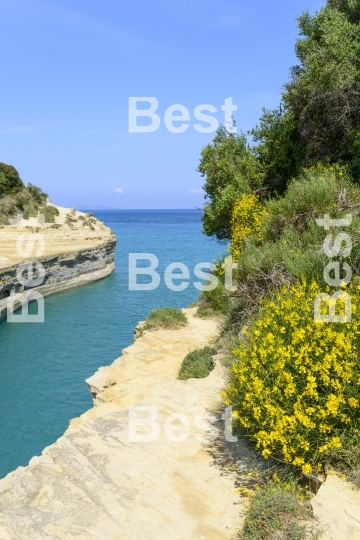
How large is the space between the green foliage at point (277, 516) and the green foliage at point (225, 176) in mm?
14690

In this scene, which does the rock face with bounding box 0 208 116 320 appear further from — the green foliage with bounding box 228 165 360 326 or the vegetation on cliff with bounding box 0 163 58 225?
the green foliage with bounding box 228 165 360 326

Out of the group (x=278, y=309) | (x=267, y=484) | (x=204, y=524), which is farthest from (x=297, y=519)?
(x=278, y=309)

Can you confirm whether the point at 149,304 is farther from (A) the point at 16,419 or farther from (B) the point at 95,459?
(B) the point at 95,459

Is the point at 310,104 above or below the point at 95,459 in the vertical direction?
above

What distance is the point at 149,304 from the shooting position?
3266 centimetres

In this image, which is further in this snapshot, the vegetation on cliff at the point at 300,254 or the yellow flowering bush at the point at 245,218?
the yellow flowering bush at the point at 245,218

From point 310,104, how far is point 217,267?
6.81 metres

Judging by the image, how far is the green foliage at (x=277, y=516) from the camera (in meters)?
5.60

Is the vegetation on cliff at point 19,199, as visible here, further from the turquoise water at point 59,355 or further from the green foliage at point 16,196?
the turquoise water at point 59,355

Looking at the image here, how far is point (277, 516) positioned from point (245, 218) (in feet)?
41.9

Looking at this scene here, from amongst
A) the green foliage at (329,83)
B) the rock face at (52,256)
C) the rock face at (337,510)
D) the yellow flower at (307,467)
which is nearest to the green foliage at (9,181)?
the rock face at (52,256)

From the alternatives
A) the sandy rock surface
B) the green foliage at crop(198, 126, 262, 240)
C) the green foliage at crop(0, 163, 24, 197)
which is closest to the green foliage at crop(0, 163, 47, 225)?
the green foliage at crop(0, 163, 24, 197)

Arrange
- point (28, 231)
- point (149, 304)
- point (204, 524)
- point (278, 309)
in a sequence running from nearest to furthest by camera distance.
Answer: point (204, 524) → point (278, 309) → point (149, 304) → point (28, 231)

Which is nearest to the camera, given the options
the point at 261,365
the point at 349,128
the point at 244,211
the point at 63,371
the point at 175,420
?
the point at 261,365
